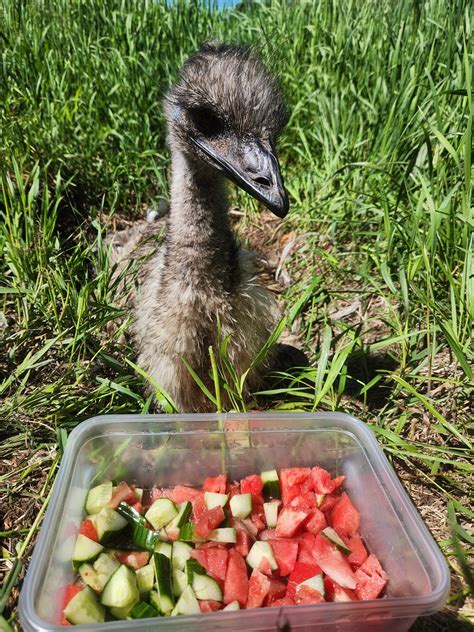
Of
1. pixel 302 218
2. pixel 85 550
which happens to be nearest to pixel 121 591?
pixel 85 550

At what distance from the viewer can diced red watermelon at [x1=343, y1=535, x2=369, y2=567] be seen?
1.56 m

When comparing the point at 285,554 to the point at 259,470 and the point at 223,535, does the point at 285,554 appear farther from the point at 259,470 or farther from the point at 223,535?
the point at 259,470

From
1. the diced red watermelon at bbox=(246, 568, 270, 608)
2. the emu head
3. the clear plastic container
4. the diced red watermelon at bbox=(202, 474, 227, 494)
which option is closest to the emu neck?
the emu head

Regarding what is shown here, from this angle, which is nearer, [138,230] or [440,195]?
[440,195]

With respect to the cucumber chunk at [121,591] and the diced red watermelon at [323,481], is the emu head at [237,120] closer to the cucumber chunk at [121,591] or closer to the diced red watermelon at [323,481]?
the diced red watermelon at [323,481]

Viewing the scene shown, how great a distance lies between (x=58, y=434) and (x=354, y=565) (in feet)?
2.96

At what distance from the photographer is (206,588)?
1425mm

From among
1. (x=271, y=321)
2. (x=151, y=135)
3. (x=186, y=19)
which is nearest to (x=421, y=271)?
(x=271, y=321)

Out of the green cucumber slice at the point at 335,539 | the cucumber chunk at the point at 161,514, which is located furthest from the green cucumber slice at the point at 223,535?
the green cucumber slice at the point at 335,539

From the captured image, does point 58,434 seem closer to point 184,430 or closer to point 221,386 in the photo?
point 184,430

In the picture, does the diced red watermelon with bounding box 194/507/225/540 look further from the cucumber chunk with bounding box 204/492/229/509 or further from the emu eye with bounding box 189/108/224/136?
the emu eye with bounding box 189/108/224/136

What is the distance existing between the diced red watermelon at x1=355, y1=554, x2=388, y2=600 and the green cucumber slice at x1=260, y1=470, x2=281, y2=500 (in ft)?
1.05

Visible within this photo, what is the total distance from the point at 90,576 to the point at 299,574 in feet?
1.63

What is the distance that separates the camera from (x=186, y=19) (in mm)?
4094
